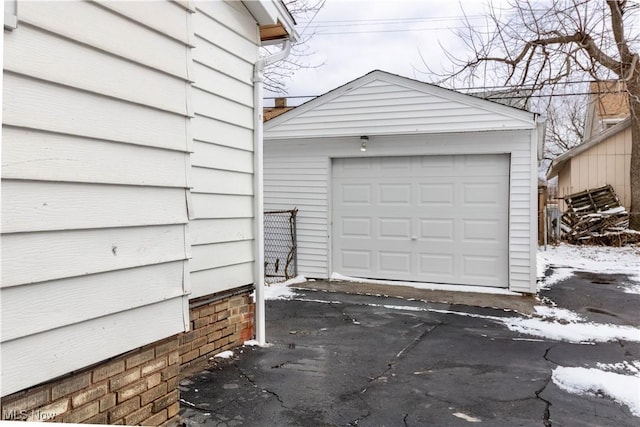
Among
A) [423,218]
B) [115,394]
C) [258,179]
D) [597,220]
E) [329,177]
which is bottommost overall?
[115,394]

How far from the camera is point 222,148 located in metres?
4.34

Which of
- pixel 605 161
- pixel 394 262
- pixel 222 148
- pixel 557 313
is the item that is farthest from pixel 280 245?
pixel 605 161

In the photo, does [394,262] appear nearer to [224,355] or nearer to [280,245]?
[280,245]

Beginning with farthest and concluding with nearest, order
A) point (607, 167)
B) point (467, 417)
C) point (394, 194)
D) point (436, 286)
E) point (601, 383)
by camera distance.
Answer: point (607, 167) < point (394, 194) < point (436, 286) < point (601, 383) < point (467, 417)

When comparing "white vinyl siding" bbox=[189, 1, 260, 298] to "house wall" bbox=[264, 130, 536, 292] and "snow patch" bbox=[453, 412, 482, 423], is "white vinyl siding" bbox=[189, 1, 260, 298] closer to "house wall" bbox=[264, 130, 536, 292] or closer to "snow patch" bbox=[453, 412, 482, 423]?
"snow patch" bbox=[453, 412, 482, 423]

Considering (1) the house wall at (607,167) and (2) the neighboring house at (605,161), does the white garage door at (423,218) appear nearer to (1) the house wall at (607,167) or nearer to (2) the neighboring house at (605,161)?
(2) the neighboring house at (605,161)

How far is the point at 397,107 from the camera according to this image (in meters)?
8.57

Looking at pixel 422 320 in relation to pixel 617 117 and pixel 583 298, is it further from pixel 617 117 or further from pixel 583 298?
pixel 617 117

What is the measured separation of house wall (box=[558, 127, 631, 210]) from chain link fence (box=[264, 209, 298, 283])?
42.6ft

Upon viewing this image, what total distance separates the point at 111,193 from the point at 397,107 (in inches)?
276

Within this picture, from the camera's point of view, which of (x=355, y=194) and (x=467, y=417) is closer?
(x=467, y=417)

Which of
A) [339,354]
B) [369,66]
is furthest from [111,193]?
[369,66]

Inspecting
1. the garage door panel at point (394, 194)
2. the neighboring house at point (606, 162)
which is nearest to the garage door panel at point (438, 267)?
the garage door panel at point (394, 194)

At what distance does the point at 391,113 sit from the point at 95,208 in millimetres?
7103
